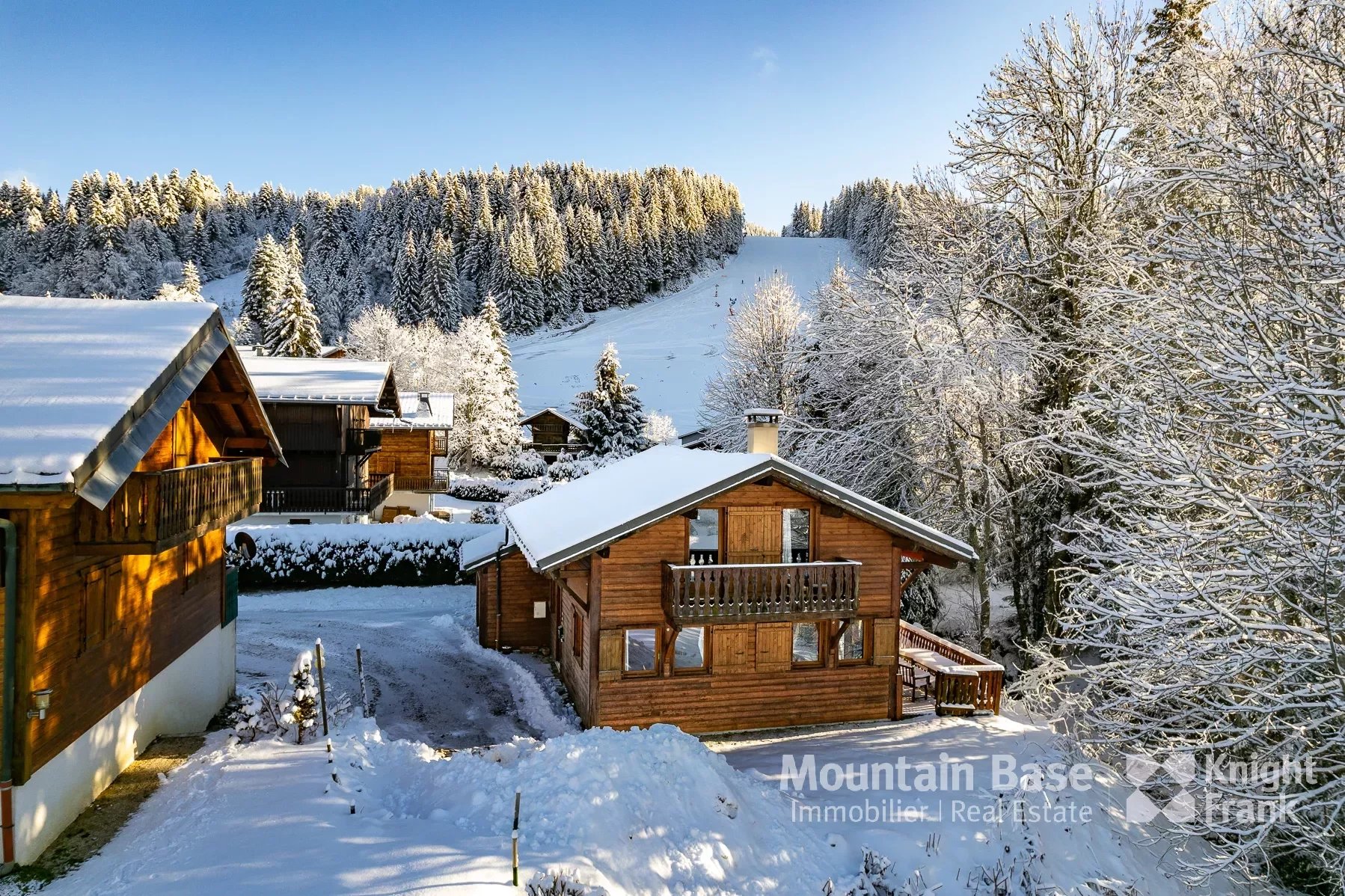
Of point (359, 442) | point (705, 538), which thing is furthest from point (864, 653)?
point (359, 442)

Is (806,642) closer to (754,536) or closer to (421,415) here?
(754,536)

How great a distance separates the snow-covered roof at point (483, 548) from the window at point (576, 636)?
4220 millimetres

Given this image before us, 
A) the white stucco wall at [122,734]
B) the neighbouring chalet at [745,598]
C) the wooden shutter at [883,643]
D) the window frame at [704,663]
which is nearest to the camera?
the white stucco wall at [122,734]

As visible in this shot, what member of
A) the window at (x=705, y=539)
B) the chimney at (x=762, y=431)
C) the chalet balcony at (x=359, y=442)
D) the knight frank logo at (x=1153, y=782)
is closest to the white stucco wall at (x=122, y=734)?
the window at (x=705, y=539)

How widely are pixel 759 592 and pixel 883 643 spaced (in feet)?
13.1

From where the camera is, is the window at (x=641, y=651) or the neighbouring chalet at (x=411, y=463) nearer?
the window at (x=641, y=651)

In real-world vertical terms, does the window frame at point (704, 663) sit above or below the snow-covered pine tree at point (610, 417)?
below

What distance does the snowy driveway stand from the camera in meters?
17.2

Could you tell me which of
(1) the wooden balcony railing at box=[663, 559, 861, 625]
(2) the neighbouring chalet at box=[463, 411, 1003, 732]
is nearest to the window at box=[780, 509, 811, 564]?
(2) the neighbouring chalet at box=[463, 411, 1003, 732]

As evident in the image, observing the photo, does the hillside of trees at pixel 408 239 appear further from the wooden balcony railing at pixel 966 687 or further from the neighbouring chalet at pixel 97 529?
the wooden balcony railing at pixel 966 687

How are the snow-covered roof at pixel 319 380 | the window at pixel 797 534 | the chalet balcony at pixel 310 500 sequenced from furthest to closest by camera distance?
the chalet balcony at pixel 310 500, the snow-covered roof at pixel 319 380, the window at pixel 797 534

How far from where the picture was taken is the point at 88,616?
10602 millimetres

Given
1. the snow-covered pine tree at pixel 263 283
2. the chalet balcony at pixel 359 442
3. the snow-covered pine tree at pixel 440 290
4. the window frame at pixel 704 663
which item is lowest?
the window frame at pixel 704 663

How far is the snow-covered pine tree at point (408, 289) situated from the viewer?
9288 cm
